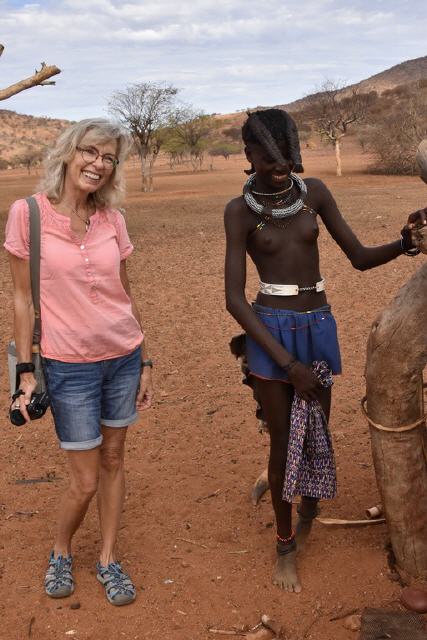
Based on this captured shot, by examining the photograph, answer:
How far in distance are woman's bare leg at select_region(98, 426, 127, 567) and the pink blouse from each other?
0.35 m

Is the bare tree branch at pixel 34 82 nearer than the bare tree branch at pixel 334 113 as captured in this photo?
Yes

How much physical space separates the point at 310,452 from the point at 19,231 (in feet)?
4.30

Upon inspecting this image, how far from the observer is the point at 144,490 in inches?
145

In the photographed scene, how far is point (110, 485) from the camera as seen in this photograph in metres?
2.79

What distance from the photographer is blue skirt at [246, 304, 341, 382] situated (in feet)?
8.36

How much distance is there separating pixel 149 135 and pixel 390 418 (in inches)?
1019

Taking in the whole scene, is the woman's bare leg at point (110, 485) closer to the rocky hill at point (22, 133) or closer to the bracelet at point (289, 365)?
the bracelet at point (289, 365)

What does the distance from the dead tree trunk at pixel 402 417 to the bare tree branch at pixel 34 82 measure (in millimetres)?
10012

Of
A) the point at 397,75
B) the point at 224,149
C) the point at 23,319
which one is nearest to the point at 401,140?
the point at 224,149

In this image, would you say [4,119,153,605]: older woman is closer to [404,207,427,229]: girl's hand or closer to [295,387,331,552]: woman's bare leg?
[295,387,331,552]: woman's bare leg

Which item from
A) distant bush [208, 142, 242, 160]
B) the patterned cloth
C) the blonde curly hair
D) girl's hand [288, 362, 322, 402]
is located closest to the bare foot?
the patterned cloth

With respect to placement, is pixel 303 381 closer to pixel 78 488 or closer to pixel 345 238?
pixel 345 238

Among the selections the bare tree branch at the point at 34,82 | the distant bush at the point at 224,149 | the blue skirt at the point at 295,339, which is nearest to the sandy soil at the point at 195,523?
the blue skirt at the point at 295,339

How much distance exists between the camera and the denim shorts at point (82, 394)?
2.51 metres
